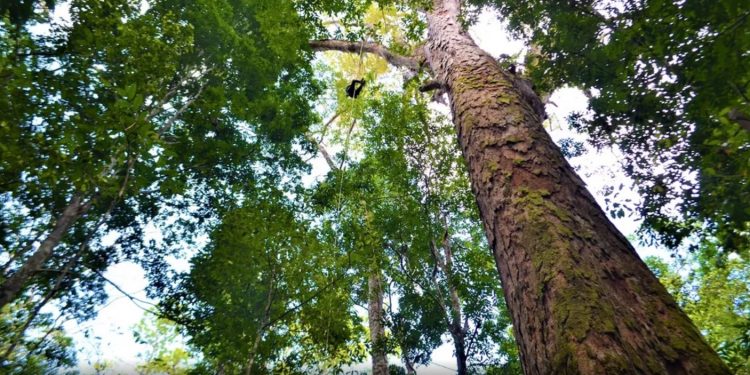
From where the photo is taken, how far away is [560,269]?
1350 mm

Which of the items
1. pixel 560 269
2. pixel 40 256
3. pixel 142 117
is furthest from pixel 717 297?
pixel 40 256

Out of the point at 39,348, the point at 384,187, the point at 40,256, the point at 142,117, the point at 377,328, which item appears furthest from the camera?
the point at 384,187

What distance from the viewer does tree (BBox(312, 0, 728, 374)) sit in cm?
107

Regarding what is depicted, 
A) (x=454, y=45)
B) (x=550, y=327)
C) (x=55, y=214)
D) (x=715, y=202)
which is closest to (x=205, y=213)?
(x=55, y=214)

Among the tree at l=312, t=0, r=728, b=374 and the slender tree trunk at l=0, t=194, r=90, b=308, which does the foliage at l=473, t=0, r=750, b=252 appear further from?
the slender tree trunk at l=0, t=194, r=90, b=308

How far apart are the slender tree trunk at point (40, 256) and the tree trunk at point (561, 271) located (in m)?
5.26

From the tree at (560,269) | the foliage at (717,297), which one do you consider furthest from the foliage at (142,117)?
the foliage at (717,297)

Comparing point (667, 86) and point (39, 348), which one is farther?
point (39, 348)

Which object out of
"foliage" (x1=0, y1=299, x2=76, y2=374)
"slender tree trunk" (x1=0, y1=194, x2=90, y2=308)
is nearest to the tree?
"slender tree trunk" (x1=0, y1=194, x2=90, y2=308)

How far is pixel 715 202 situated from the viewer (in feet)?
14.1

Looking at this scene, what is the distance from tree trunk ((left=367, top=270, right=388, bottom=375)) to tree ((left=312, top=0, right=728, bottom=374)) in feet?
14.0

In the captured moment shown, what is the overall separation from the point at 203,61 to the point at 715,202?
9232 mm

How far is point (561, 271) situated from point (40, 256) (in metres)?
5.92

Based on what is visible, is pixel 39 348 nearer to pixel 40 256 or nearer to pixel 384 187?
pixel 40 256
